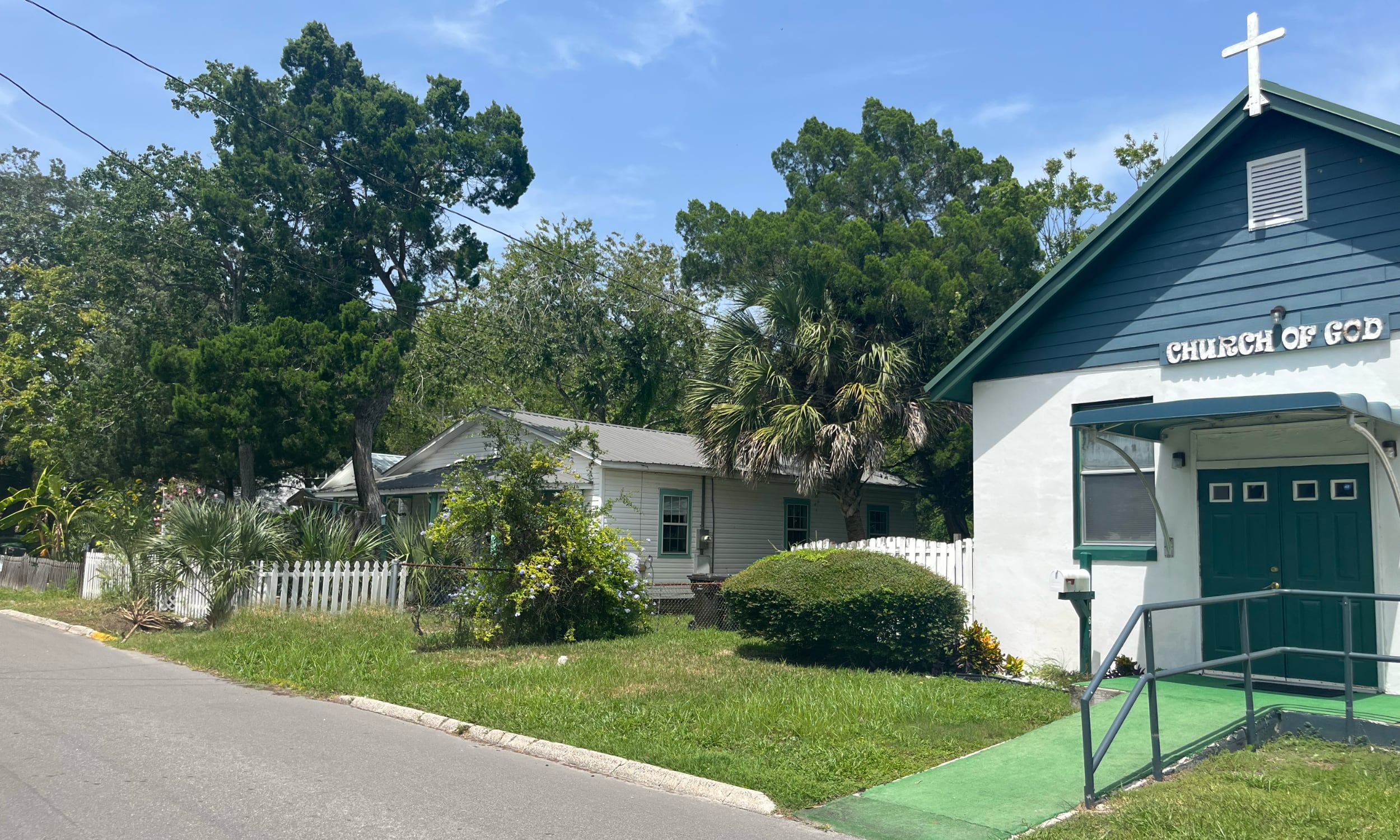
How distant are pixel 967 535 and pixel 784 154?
1122 centimetres

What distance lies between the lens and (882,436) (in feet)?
62.0

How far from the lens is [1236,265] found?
36.9 ft

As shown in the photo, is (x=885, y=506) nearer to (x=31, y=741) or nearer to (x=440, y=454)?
(x=440, y=454)

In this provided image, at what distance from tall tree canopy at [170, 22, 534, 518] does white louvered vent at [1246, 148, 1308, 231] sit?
65.0 ft

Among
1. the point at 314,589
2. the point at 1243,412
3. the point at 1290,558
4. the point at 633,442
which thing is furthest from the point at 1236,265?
the point at 314,589

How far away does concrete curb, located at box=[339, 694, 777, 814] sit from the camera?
7.28 meters

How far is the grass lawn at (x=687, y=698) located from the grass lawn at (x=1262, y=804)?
69.9 inches

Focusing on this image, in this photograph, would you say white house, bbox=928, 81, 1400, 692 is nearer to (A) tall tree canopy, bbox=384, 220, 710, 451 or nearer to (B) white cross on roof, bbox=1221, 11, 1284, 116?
(B) white cross on roof, bbox=1221, 11, 1284, 116

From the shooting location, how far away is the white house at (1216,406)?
10.2 m

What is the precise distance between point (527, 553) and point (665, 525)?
23.0ft

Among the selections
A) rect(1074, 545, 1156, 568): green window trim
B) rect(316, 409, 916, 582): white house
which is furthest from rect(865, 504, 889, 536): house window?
rect(1074, 545, 1156, 568): green window trim

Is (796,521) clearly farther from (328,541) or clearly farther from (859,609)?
(859,609)

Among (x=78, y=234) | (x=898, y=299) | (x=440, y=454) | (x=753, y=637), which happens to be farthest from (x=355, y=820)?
(x=78, y=234)

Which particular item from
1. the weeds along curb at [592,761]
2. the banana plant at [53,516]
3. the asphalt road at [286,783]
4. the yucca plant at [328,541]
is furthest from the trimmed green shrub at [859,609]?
the banana plant at [53,516]
